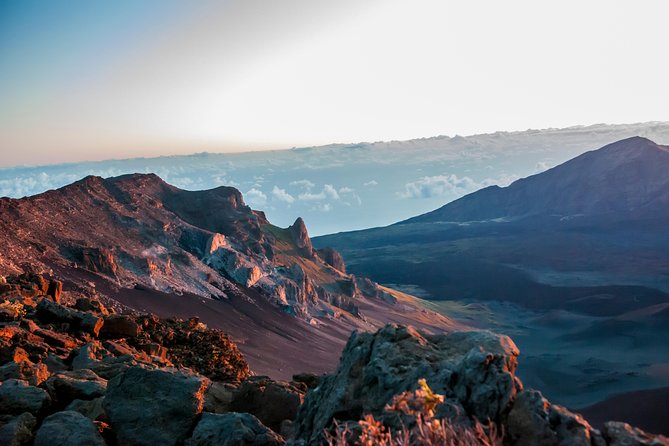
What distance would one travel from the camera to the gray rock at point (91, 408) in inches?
340

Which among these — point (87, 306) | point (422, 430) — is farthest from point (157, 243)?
point (422, 430)

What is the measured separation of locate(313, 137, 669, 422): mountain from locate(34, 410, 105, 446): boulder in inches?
2335

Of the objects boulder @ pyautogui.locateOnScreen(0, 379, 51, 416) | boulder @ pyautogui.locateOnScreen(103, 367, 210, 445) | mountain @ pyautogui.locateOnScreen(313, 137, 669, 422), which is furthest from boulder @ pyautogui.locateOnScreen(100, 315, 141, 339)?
mountain @ pyautogui.locateOnScreen(313, 137, 669, 422)

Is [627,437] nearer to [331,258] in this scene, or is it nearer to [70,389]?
[70,389]

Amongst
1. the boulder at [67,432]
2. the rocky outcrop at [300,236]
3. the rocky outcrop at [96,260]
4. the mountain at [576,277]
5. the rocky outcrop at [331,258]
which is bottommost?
the mountain at [576,277]

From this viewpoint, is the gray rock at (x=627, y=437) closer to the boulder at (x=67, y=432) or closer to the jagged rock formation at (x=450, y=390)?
the jagged rock formation at (x=450, y=390)

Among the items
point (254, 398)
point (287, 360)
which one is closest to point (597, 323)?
point (287, 360)

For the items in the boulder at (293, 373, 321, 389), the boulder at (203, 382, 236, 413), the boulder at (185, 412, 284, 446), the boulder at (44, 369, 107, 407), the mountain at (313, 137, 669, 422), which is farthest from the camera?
the mountain at (313, 137, 669, 422)

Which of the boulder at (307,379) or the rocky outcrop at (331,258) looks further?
the rocky outcrop at (331,258)

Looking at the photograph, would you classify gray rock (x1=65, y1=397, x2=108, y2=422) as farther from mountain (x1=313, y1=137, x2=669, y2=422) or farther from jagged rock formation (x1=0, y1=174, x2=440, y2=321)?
mountain (x1=313, y1=137, x2=669, y2=422)

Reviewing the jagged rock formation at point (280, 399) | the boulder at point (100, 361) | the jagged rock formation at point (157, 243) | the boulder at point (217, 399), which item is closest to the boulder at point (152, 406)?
the jagged rock formation at point (280, 399)

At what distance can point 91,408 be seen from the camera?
8.86 meters

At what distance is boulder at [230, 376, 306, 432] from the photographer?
10.7 m

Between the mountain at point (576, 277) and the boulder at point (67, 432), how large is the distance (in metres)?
59.3
